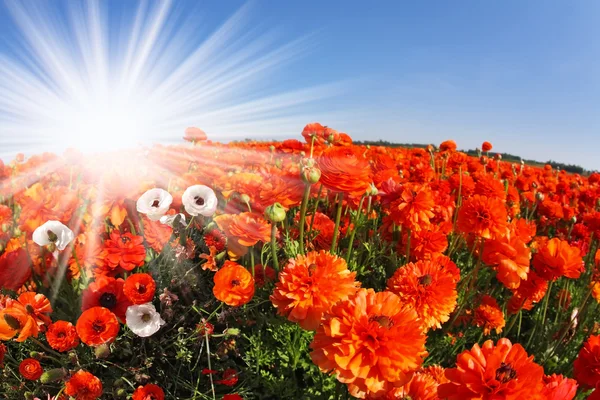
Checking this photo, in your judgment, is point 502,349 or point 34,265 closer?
point 502,349

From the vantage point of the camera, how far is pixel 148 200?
1.71 meters

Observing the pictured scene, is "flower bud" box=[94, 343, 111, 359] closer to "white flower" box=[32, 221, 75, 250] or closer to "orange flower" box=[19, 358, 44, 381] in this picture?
"orange flower" box=[19, 358, 44, 381]

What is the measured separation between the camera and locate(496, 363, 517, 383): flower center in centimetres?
80

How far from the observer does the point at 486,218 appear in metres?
1.57

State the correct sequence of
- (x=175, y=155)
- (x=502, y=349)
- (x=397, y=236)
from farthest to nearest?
(x=175, y=155), (x=397, y=236), (x=502, y=349)

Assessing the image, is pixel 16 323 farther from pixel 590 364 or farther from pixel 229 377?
pixel 590 364

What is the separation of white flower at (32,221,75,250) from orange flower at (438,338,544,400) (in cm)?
148

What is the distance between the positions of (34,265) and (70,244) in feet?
0.85

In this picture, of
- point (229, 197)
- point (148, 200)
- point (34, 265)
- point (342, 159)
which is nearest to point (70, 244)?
point (34, 265)

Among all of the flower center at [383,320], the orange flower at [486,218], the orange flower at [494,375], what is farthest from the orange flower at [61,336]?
the orange flower at [486,218]

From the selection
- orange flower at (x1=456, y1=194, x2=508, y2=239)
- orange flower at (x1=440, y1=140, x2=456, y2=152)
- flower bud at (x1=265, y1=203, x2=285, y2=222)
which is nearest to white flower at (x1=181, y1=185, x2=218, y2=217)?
flower bud at (x1=265, y1=203, x2=285, y2=222)

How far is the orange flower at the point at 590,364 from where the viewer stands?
1.14 metres

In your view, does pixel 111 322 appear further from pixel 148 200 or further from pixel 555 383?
pixel 555 383

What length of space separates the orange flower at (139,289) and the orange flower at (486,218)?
136 centimetres
